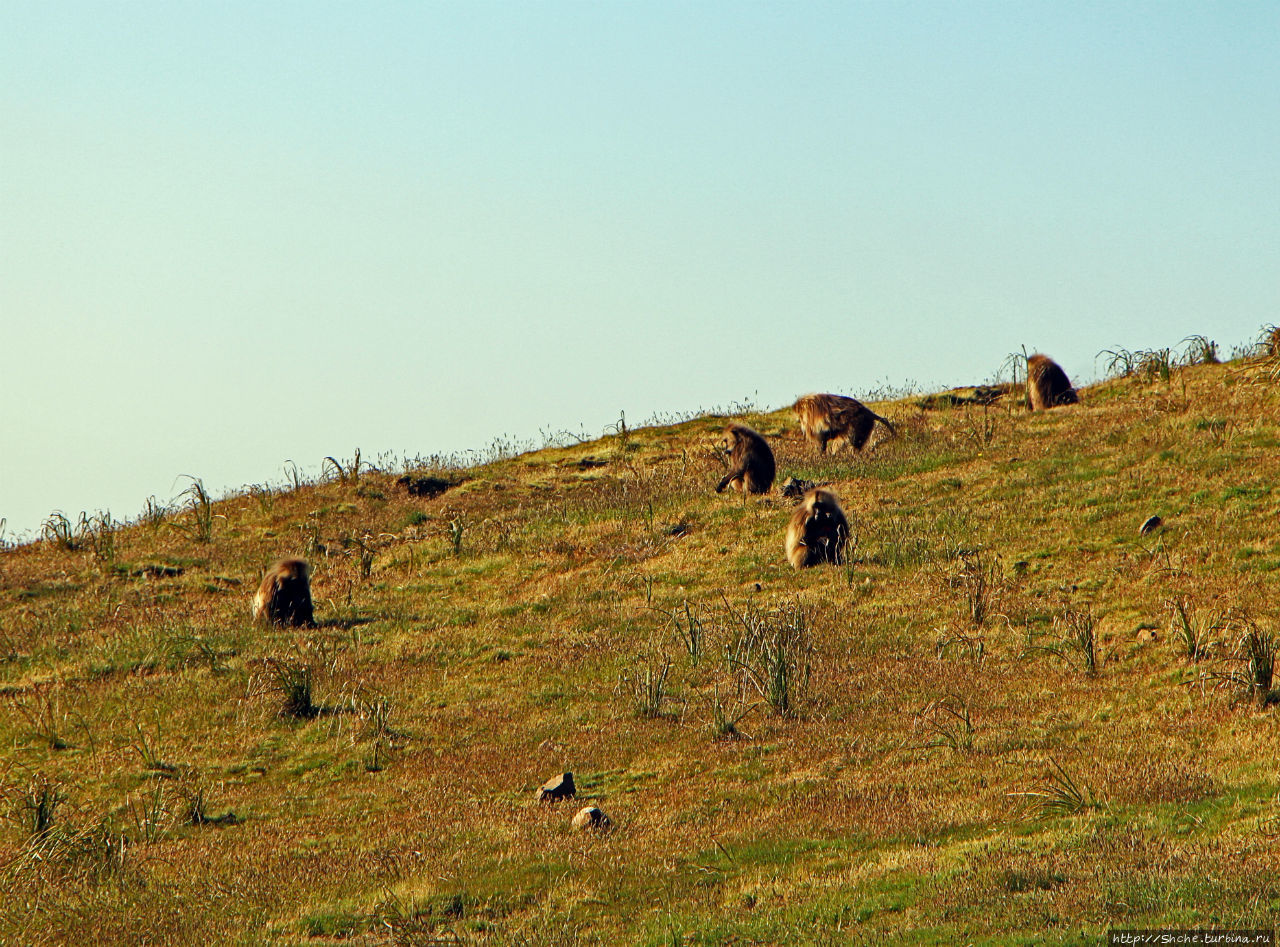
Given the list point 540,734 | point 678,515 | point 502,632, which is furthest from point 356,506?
point 540,734

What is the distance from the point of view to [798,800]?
10.4 m

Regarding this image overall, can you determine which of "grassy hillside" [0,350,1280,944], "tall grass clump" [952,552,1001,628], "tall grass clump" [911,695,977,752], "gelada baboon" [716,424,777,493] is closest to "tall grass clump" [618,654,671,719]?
"grassy hillside" [0,350,1280,944]

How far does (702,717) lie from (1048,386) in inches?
689

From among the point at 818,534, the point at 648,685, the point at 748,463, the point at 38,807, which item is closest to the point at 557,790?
the point at 648,685

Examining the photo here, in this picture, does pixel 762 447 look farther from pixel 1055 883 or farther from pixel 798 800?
pixel 1055 883

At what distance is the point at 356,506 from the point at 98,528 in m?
5.32

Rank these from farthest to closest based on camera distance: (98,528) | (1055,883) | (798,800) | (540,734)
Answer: (98,528) < (540,734) < (798,800) < (1055,883)

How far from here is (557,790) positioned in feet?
36.4

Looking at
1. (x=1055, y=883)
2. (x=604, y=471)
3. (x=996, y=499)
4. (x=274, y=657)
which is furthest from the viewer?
(x=604, y=471)

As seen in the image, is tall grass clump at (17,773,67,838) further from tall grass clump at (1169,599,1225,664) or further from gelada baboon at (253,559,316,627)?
tall grass clump at (1169,599,1225,664)

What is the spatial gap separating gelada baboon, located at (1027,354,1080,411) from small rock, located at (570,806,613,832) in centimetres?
1998

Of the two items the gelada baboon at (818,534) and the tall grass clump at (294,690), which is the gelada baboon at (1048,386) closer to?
the gelada baboon at (818,534)

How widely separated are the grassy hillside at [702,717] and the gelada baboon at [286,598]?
363 mm

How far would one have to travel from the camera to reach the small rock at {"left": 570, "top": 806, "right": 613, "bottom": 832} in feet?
33.3
